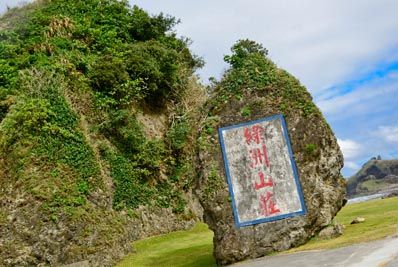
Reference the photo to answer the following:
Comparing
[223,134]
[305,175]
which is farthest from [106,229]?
[305,175]

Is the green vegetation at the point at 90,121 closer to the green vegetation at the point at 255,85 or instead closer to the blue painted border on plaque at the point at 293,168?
the green vegetation at the point at 255,85

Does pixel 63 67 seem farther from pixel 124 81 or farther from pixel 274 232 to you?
pixel 274 232

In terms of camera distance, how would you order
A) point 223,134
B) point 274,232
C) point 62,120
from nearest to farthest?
point 274,232 → point 223,134 → point 62,120

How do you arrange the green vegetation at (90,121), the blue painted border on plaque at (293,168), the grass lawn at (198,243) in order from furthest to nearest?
1. the green vegetation at (90,121)
2. the blue painted border on plaque at (293,168)
3. the grass lawn at (198,243)

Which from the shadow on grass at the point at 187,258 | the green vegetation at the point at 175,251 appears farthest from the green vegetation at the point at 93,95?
the shadow on grass at the point at 187,258

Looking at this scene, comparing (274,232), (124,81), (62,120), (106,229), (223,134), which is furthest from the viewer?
(124,81)

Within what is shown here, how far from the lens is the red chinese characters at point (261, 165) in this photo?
12578 mm

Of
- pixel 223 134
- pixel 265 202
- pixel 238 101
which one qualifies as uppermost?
pixel 238 101

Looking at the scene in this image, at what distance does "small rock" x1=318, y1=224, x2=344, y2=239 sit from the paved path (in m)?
1.69

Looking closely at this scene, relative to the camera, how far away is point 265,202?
41.4ft

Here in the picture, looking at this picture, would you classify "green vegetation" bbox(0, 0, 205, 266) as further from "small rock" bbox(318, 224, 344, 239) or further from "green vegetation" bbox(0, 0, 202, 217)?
"small rock" bbox(318, 224, 344, 239)

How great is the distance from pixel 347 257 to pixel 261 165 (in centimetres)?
444

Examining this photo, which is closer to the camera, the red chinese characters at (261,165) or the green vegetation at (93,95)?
the red chinese characters at (261,165)

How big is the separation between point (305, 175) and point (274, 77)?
11.4 ft
